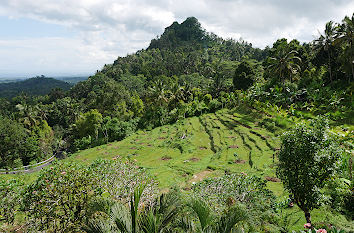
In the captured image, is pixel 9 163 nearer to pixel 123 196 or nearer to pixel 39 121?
pixel 39 121

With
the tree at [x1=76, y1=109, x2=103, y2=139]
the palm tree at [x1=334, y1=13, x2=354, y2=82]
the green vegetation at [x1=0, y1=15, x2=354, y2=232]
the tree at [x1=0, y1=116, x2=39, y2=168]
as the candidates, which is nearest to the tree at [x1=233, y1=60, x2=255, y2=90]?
the green vegetation at [x1=0, y1=15, x2=354, y2=232]

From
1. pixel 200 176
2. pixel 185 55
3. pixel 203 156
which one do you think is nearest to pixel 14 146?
pixel 203 156

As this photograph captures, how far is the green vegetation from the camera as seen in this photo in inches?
263

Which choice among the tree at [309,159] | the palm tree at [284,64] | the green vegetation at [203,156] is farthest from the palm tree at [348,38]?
the tree at [309,159]

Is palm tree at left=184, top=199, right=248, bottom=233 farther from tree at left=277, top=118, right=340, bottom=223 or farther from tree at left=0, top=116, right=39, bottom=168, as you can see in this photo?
tree at left=0, top=116, right=39, bottom=168

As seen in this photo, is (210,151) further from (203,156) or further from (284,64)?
(284,64)

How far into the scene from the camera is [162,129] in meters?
36.8

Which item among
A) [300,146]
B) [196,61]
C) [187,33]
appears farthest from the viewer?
[187,33]

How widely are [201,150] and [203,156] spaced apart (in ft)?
6.54

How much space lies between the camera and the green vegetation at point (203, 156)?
669 centimetres

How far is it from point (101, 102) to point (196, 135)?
1062 inches

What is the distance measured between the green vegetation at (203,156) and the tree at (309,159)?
0.11 ft

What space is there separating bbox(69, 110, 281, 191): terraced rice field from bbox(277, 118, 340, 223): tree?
688 cm

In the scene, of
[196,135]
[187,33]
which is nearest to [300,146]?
[196,135]
